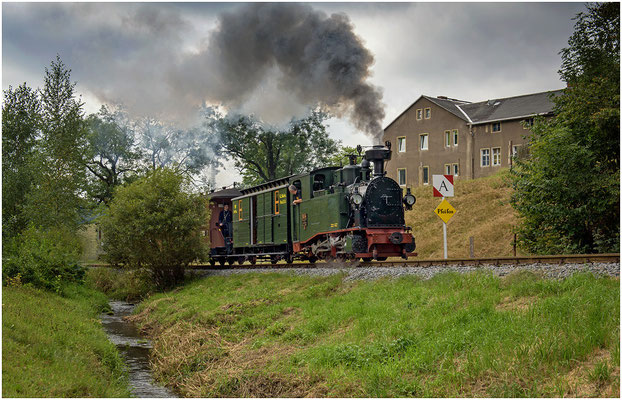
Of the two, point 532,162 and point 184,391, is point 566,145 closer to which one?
point 532,162

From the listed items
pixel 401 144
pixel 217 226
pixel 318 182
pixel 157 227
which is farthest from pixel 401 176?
pixel 318 182

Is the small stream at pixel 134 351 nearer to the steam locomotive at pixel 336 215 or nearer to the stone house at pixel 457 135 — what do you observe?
the steam locomotive at pixel 336 215

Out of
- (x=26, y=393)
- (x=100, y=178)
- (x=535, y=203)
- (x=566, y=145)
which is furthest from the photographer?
(x=100, y=178)

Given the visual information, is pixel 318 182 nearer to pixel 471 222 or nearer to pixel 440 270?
pixel 440 270

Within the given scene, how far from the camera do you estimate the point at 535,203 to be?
64.4 feet

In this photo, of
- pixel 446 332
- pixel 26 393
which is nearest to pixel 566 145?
pixel 446 332

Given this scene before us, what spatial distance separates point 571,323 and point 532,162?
41.7 feet

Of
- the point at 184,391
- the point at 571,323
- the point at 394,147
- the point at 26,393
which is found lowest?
the point at 184,391

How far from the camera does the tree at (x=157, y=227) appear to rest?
2673cm

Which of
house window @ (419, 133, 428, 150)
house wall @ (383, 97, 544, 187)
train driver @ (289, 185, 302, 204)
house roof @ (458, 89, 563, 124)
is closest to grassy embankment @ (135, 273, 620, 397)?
train driver @ (289, 185, 302, 204)

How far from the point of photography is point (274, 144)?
2046 inches

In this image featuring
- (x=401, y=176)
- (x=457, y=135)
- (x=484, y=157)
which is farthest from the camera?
(x=401, y=176)

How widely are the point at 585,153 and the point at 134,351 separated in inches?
585

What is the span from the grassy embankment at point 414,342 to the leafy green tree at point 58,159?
56.1ft
